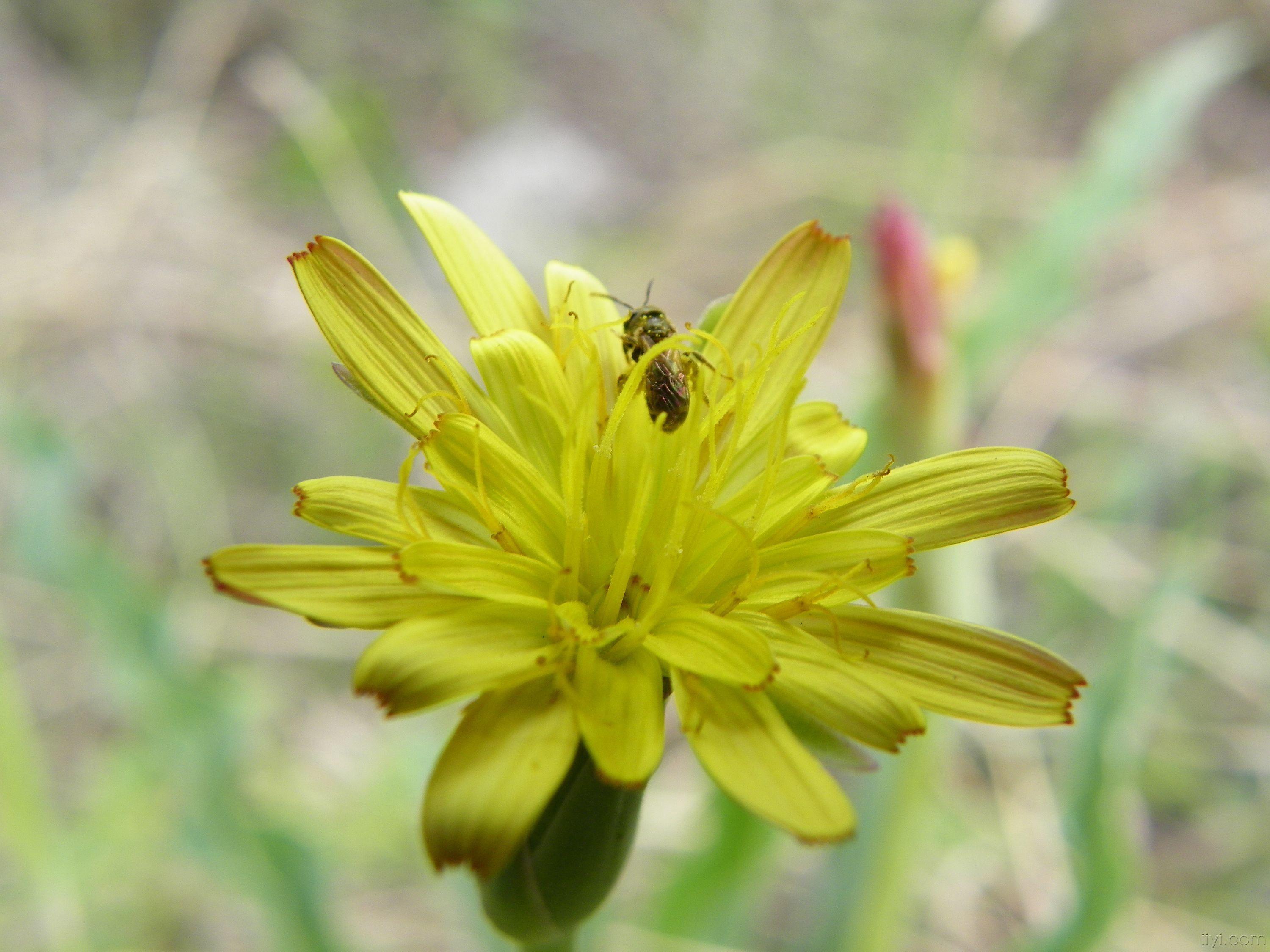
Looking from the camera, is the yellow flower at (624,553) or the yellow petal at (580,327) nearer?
the yellow flower at (624,553)

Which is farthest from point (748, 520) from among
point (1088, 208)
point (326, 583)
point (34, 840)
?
point (1088, 208)

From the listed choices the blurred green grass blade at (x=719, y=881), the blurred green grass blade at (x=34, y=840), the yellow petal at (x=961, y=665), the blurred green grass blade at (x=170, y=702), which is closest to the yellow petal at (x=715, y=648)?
the yellow petal at (x=961, y=665)

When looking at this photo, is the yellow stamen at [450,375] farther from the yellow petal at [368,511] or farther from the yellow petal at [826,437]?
the yellow petal at [826,437]

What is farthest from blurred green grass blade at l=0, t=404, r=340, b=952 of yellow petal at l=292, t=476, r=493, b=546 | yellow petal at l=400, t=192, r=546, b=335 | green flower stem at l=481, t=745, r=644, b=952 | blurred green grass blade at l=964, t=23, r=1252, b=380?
blurred green grass blade at l=964, t=23, r=1252, b=380

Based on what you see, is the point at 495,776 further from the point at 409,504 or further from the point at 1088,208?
the point at 1088,208

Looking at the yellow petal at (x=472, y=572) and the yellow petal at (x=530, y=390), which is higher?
the yellow petal at (x=530, y=390)

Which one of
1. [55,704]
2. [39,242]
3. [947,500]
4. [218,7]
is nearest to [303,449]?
[55,704]
